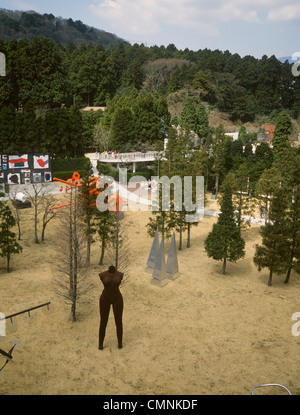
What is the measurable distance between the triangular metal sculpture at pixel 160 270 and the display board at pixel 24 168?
1946 cm

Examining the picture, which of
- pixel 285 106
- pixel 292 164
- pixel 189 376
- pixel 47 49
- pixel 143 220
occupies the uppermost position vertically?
pixel 47 49

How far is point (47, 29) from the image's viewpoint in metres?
139

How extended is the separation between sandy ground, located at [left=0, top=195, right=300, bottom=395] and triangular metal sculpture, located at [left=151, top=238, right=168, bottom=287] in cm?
44

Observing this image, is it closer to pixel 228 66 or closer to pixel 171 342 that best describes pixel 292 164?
pixel 171 342

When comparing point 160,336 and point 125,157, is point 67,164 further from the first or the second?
point 160,336

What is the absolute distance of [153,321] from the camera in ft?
58.7

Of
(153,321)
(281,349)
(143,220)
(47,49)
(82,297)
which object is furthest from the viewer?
(47,49)

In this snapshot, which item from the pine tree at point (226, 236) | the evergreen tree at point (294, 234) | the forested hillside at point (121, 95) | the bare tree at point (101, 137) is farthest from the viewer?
the bare tree at point (101, 137)

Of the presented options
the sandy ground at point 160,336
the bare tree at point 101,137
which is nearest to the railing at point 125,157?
the bare tree at point 101,137

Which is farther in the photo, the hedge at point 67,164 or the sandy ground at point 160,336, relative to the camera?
the hedge at point 67,164

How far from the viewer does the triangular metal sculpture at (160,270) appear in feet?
71.5

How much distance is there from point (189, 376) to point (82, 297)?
8009mm

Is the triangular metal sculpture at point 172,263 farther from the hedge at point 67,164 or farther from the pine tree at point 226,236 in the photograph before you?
the hedge at point 67,164
